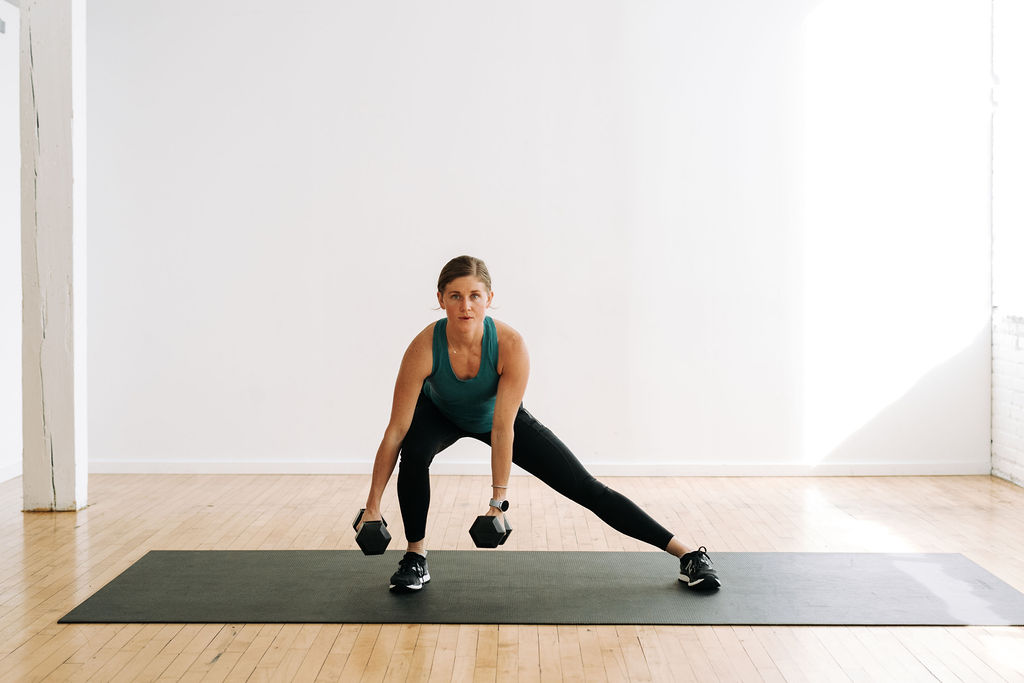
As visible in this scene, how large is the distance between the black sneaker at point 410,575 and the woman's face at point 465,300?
795mm

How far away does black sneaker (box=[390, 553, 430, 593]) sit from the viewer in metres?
3.22

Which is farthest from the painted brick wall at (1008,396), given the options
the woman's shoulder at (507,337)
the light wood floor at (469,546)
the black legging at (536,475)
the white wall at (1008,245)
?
the woman's shoulder at (507,337)

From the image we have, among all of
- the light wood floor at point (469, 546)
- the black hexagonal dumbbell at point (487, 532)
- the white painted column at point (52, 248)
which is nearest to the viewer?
the light wood floor at point (469, 546)

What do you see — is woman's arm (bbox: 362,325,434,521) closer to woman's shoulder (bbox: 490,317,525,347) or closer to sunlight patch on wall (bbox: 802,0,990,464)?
woman's shoulder (bbox: 490,317,525,347)

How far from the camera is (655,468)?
550 centimetres

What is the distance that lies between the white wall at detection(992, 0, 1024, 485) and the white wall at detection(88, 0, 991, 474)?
3.1 inches

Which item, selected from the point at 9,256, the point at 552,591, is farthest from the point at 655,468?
the point at 9,256

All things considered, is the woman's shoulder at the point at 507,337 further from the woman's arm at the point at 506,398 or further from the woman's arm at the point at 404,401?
the woman's arm at the point at 404,401

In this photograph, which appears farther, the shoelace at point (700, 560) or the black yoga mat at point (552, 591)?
the shoelace at point (700, 560)

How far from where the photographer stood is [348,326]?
550cm

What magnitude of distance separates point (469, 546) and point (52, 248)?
2.27 metres

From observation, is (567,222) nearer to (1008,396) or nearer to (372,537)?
(1008,396)

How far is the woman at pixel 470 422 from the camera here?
3.14 metres

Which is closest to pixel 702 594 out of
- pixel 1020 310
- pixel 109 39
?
pixel 1020 310
